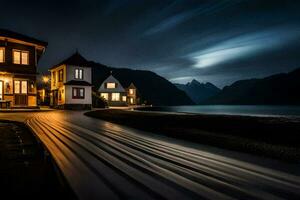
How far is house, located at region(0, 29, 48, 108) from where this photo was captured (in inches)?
960

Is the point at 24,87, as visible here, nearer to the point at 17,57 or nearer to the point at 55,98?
the point at 17,57

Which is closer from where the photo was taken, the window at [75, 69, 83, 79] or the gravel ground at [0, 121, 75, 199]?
the gravel ground at [0, 121, 75, 199]

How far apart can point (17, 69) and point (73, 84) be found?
10.0m

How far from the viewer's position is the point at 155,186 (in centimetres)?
346

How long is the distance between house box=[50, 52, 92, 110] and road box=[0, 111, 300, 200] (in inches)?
1174

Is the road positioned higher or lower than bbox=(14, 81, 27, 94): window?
lower

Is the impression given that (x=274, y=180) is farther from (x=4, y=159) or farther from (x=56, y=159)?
(x=4, y=159)

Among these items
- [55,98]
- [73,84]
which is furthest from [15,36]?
[55,98]

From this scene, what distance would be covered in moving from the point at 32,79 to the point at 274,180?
27491mm

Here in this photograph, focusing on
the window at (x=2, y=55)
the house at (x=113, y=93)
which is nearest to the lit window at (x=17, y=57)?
the window at (x=2, y=55)

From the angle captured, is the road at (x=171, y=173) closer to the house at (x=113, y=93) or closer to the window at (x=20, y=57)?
the window at (x=20, y=57)

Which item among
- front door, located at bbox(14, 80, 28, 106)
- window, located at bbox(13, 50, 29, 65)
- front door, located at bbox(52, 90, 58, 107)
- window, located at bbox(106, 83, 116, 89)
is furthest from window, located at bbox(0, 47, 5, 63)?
window, located at bbox(106, 83, 116, 89)

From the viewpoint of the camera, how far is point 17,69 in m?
25.2

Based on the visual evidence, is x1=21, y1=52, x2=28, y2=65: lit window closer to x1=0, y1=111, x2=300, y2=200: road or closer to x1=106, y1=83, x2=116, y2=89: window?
x1=0, y1=111, x2=300, y2=200: road
